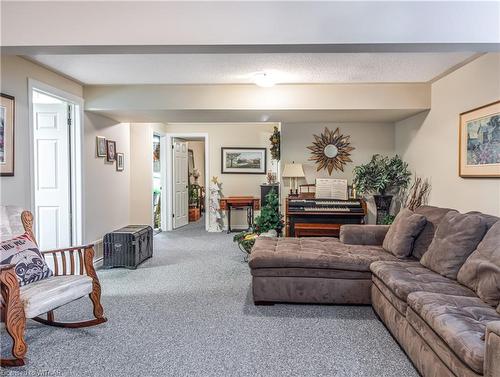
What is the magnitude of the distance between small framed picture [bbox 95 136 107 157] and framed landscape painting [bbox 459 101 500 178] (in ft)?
13.6

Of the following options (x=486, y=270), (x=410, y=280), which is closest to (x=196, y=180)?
(x=410, y=280)

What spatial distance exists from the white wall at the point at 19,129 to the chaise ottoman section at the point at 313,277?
214cm

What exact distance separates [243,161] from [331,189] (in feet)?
9.36

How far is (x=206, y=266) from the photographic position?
470 centimetres

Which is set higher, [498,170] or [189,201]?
[498,170]

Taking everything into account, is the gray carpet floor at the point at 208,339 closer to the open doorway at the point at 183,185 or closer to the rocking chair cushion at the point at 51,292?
the rocking chair cushion at the point at 51,292

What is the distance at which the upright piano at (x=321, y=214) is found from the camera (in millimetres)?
5066

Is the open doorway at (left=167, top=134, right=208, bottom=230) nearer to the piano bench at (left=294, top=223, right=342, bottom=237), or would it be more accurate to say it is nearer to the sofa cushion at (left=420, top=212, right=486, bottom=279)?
the piano bench at (left=294, top=223, right=342, bottom=237)

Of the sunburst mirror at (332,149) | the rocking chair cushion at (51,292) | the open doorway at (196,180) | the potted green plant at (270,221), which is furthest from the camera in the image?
the open doorway at (196,180)

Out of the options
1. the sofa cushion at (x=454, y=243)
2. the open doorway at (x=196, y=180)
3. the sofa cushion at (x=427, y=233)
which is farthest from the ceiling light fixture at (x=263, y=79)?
the open doorway at (x=196, y=180)

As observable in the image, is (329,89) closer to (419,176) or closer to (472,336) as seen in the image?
(419,176)

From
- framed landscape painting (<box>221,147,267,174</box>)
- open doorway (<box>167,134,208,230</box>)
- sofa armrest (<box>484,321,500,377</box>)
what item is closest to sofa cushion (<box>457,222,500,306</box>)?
sofa armrest (<box>484,321,500,377</box>)

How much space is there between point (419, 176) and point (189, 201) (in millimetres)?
5697

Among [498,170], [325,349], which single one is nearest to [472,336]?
[325,349]
